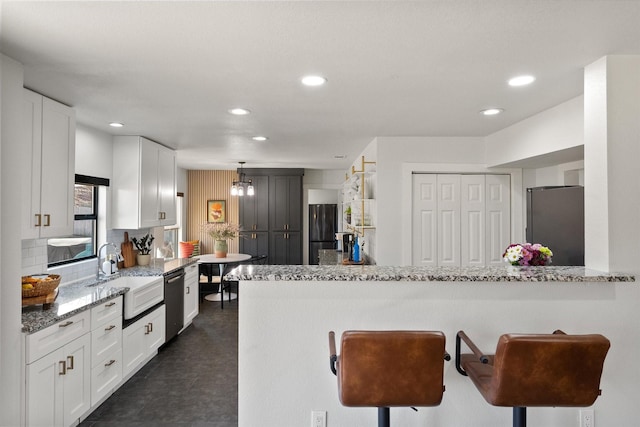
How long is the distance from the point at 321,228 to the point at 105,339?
4.88 meters

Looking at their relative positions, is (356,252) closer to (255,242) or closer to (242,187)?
(242,187)

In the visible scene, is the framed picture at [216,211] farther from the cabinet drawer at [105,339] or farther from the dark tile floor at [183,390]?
the cabinet drawer at [105,339]

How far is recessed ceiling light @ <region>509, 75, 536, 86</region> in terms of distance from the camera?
2.22 meters

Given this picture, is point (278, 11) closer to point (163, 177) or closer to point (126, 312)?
point (126, 312)

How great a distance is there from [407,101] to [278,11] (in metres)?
1.47

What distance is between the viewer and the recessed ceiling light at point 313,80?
2.22 metres

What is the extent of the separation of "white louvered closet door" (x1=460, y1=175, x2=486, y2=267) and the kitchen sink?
3.32 metres

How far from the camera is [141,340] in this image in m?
3.48

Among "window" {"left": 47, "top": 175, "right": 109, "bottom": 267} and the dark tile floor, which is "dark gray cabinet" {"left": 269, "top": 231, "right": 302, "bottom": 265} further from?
"window" {"left": 47, "top": 175, "right": 109, "bottom": 267}

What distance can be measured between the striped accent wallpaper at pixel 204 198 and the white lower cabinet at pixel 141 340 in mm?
3883

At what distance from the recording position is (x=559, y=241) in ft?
8.90

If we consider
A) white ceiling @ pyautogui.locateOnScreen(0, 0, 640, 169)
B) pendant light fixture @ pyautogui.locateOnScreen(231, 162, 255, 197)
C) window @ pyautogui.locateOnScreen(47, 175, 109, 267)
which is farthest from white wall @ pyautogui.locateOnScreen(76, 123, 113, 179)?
pendant light fixture @ pyautogui.locateOnScreen(231, 162, 255, 197)

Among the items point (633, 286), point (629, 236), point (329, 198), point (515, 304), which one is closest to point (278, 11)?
point (515, 304)

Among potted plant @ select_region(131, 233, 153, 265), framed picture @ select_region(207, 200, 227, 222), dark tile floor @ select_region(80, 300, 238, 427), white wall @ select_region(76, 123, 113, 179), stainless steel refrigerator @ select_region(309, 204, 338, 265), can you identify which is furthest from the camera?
framed picture @ select_region(207, 200, 227, 222)
